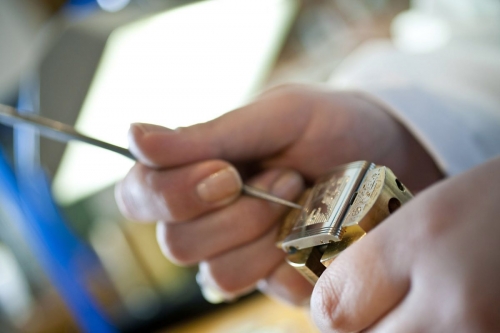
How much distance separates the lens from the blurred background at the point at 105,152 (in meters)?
0.57

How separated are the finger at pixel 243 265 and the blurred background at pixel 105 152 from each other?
0.64 feet

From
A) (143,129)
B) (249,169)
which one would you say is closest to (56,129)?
(143,129)

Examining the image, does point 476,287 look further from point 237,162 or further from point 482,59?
point 482,59

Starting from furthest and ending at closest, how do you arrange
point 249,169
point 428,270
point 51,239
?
point 51,239 → point 249,169 → point 428,270

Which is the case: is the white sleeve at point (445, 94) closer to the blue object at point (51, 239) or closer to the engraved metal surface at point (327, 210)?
the engraved metal surface at point (327, 210)

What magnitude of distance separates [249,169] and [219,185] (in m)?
0.08

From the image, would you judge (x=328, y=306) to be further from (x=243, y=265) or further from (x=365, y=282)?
(x=243, y=265)

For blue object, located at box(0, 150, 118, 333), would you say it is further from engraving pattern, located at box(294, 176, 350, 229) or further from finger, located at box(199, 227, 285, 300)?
engraving pattern, located at box(294, 176, 350, 229)

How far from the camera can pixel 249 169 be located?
398mm

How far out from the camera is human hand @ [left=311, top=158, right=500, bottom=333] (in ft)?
0.57

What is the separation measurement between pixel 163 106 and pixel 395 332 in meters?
0.50

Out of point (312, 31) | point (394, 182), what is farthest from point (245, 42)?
point (394, 182)

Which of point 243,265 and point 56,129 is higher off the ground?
point 56,129

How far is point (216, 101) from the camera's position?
722mm
